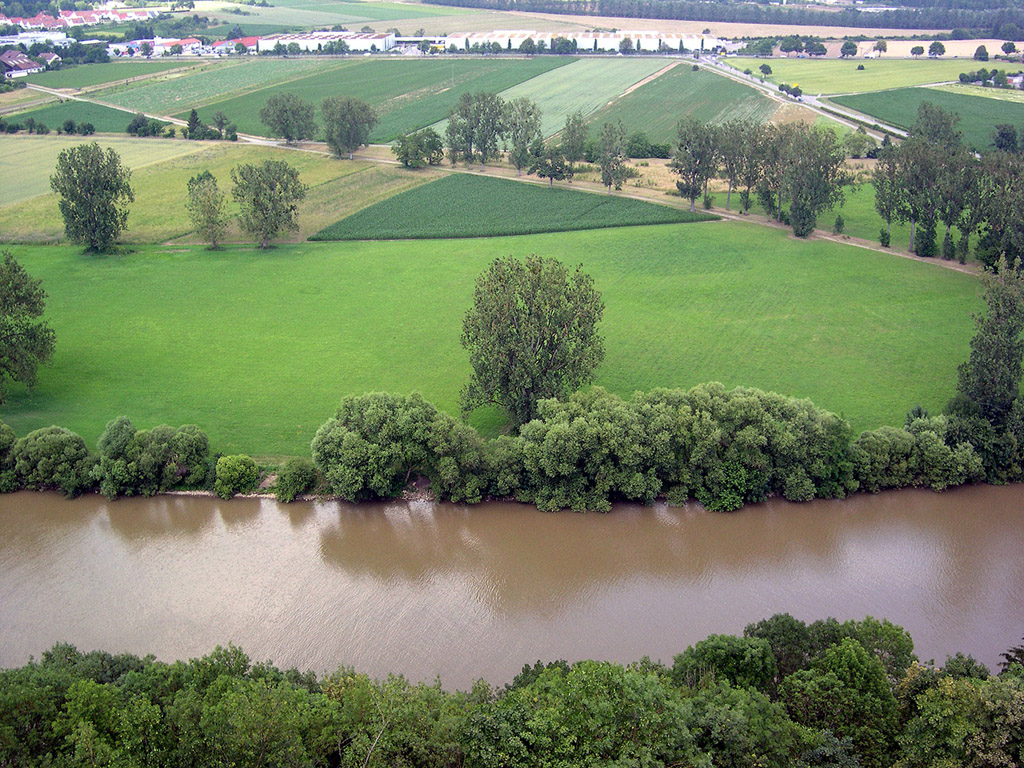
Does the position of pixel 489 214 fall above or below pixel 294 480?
above

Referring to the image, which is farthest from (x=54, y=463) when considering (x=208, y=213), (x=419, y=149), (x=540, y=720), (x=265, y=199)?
(x=419, y=149)

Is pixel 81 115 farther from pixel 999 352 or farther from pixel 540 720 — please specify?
pixel 540 720

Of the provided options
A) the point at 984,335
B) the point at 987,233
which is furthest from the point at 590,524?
the point at 987,233

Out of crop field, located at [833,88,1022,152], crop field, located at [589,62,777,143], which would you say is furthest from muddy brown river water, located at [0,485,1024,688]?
crop field, located at [589,62,777,143]

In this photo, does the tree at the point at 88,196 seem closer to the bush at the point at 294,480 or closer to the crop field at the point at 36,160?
the crop field at the point at 36,160

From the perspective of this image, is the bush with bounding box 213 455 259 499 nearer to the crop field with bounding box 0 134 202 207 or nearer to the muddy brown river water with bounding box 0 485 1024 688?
the muddy brown river water with bounding box 0 485 1024 688
